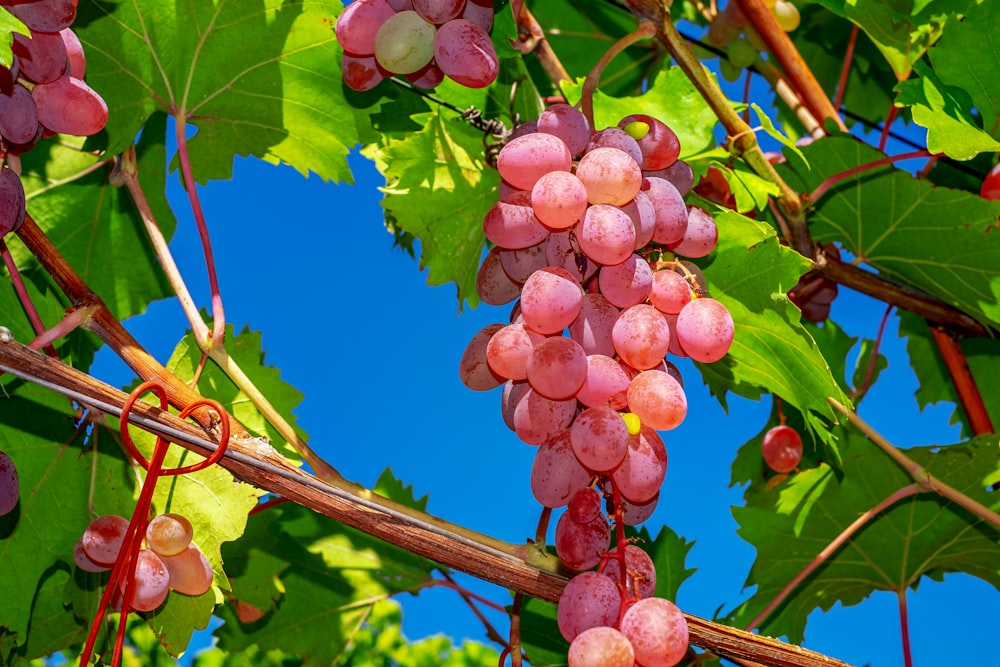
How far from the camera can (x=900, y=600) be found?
3.74 feet

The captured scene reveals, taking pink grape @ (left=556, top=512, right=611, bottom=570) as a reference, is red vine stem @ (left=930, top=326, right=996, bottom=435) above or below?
above

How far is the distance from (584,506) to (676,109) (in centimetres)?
44

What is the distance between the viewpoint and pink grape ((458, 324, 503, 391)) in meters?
0.70

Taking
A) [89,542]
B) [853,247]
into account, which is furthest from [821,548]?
[89,542]

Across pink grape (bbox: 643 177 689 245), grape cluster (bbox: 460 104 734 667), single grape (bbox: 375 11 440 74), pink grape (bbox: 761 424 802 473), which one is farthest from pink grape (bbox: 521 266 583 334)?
pink grape (bbox: 761 424 802 473)

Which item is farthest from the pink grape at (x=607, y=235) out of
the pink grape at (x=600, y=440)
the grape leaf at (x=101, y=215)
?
the grape leaf at (x=101, y=215)

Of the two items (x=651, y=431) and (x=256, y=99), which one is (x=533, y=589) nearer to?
(x=651, y=431)

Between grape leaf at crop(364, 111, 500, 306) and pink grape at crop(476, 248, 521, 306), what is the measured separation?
0.16 meters

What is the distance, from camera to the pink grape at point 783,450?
3.84 ft

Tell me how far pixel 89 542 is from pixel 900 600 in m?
0.85

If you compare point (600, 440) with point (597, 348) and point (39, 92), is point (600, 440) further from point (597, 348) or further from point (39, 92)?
point (39, 92)

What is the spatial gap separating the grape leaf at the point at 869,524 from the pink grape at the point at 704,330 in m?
0.47

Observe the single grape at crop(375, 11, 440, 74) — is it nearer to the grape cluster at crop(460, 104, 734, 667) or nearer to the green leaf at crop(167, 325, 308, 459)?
the grape cluster at crop(460, 104, 734, 667)

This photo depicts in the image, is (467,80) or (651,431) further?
(467,80)
